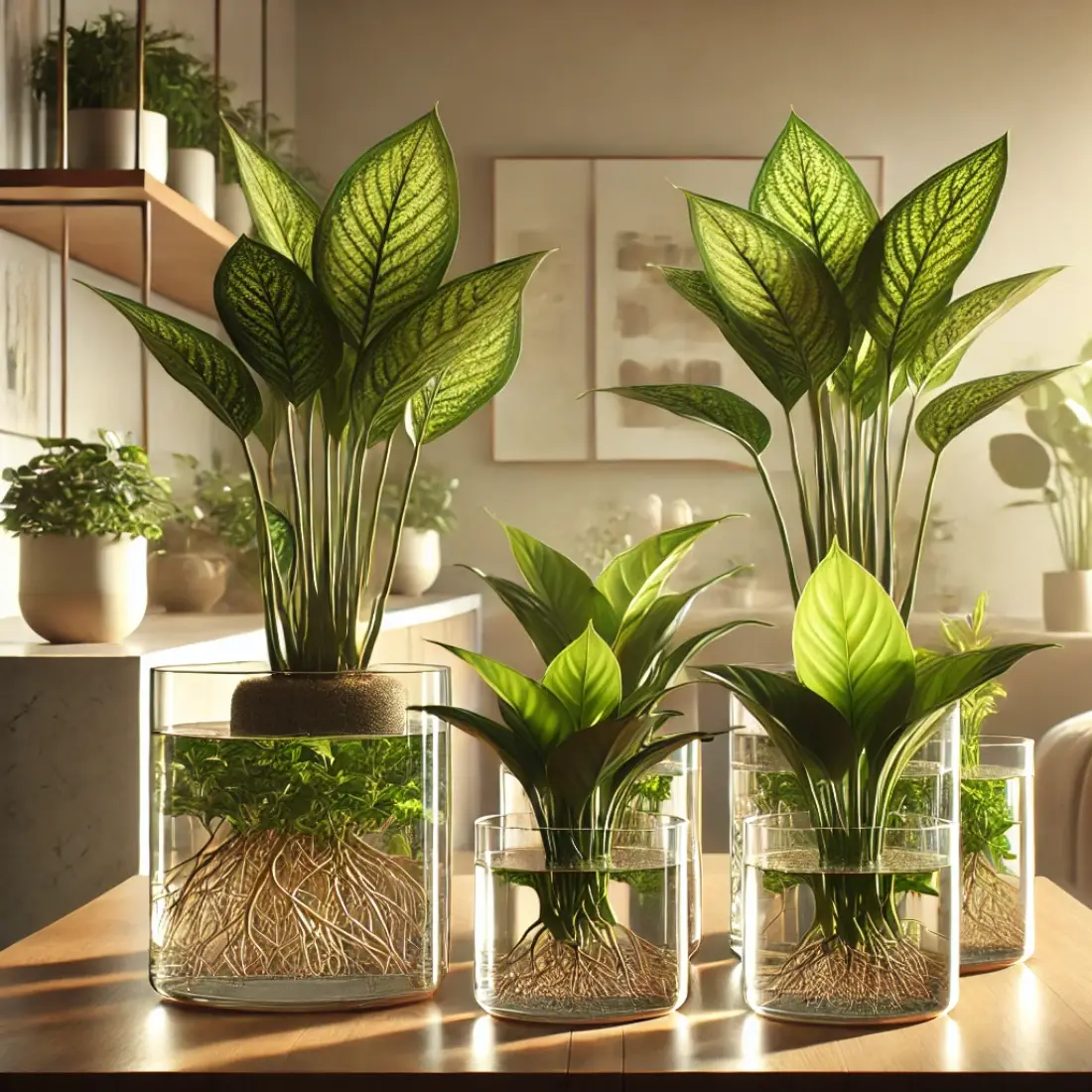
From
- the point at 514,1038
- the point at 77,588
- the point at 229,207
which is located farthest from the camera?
the point at 229,207

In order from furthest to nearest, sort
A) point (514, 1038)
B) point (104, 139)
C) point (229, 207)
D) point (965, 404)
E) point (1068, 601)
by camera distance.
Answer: point (1068, 601) → point (229, 207) → point (104, 139) → point (965, 404) → point (514, 1038)

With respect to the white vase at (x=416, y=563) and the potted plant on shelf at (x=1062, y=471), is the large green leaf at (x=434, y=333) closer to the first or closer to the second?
the white vase at (x=416, y=563)

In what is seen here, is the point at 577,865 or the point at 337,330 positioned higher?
the point at 337,330

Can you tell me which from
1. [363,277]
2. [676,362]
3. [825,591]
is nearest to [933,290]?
[825,591]

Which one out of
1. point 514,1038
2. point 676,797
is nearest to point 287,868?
point 514,1038

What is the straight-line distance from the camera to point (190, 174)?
2.13 metres

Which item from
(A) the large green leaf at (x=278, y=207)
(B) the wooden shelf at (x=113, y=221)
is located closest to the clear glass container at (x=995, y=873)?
(A) the large green leaf at (x=278, y=207)

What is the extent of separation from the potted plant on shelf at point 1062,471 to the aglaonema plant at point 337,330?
2.94 m

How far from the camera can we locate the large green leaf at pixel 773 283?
0.66 meters

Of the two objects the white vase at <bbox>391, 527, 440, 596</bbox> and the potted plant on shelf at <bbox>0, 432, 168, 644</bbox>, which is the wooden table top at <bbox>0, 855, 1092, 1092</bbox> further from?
the white vase at <bbox>391, 527, 440, 596</bbox>

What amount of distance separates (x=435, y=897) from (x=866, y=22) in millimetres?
3504

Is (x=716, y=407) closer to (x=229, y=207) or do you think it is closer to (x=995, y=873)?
(x=995, y=873)

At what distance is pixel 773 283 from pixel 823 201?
0.23ft

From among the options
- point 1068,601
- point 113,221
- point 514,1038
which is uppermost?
point 113,221
